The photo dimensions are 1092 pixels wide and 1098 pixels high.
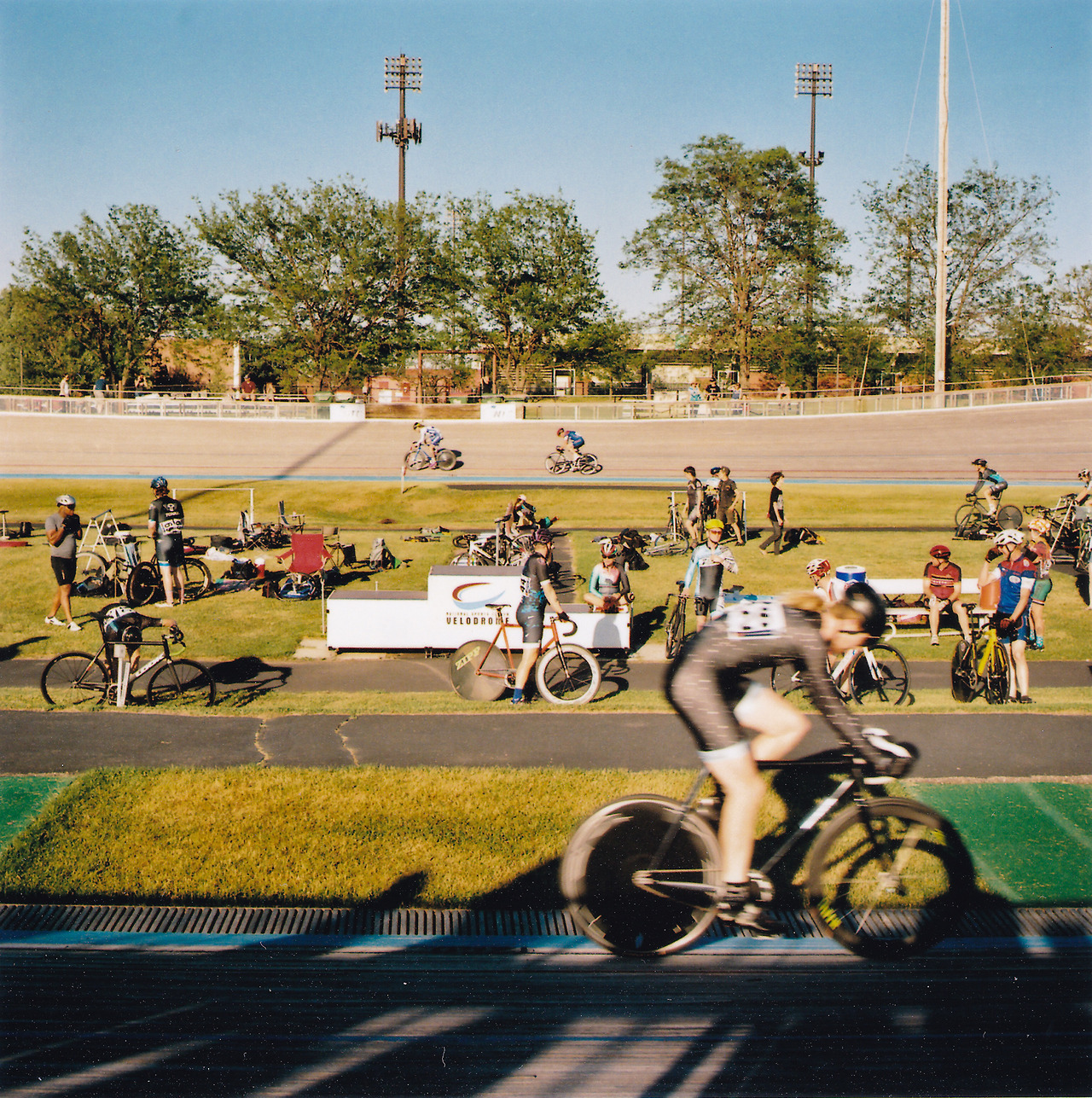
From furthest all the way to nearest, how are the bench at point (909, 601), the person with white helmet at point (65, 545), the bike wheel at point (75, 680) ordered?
the bench at point (909, 601) < the person with white helmet at point (65, 545) < the bike wheel at point (75, 680)

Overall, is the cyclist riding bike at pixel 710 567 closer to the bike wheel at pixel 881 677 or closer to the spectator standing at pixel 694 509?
the bike wheel at pixel 881 677

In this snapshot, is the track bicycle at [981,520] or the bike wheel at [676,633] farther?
the track bicycle at [981,520]

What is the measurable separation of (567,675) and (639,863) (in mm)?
6269

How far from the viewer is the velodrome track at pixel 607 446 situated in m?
32.2

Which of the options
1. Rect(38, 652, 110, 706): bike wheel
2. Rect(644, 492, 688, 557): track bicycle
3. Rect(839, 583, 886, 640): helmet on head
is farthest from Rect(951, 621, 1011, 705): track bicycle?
Rect(38, 652, 110, 706): bike wheel

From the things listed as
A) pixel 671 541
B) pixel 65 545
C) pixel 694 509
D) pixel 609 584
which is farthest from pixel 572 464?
pixel 65 545

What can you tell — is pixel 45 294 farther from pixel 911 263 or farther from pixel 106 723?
pixel 106 723

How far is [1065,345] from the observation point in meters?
56.9

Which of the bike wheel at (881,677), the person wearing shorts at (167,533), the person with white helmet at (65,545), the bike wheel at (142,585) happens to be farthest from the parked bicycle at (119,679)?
the bike wheel at (881,677)

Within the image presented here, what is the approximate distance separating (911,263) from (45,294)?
57.0m

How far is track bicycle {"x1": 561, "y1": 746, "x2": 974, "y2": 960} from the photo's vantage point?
4262 mm

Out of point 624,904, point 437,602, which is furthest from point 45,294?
point 624,904

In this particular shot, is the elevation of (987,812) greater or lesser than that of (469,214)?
lesser

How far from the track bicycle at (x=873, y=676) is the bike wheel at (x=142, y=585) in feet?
33.7
